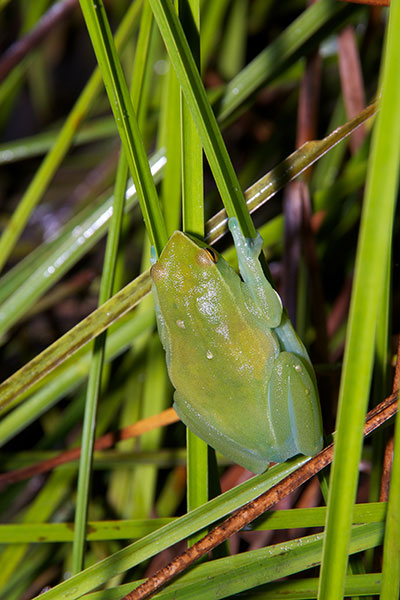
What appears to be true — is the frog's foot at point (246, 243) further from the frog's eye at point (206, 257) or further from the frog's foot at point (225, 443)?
the frog's foot at point (225, 443)

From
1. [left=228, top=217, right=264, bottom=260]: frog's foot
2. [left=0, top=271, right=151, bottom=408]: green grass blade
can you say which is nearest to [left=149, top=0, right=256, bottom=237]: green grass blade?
[left=228, top=217, right=264, bottom=260]: frog's foot

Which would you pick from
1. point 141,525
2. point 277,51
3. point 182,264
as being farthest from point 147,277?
point 277,51

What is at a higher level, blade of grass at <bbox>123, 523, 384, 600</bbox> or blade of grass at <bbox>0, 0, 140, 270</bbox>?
blade of grass at <bbox>0, 0, 140, 270</bbox>

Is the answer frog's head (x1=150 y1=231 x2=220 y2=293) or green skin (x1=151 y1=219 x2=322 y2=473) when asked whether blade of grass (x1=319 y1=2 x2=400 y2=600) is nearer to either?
green skin (x1=151 y1=219 x2=322 y2=473)

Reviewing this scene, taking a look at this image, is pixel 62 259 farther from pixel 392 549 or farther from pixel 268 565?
pixel 392 549

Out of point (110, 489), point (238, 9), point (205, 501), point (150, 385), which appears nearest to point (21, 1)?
point (238, 9)

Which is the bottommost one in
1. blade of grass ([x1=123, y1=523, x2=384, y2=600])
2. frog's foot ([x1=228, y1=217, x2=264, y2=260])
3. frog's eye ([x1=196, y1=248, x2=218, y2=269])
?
blade of grass ([x1=123, y1=523, x2=384, y2=600])

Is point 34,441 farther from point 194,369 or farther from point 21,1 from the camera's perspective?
point 21,1
